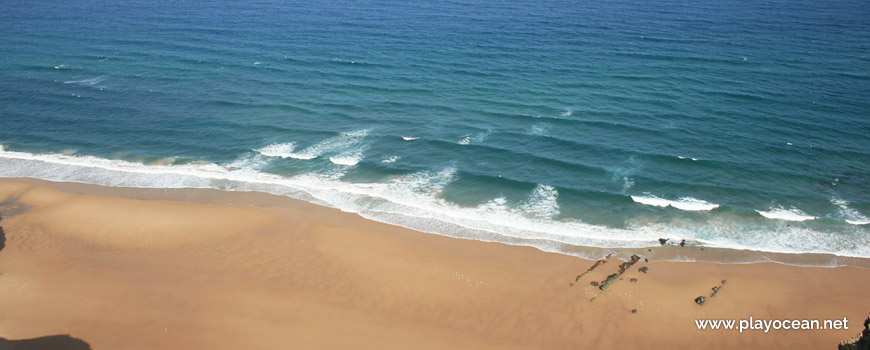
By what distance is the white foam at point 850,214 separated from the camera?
1152 inches

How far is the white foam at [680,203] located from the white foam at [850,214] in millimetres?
7462

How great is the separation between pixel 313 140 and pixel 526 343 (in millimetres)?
26759

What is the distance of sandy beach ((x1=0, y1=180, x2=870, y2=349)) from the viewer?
72.3 ft

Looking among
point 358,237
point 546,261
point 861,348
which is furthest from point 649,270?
point 358,237

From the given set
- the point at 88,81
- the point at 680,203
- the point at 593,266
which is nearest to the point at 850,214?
the point at 680,203

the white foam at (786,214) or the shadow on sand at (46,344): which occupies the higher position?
the white foam at (786,214)

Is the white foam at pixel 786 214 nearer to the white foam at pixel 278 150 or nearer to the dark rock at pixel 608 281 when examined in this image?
the dark rock at pixel 608 281

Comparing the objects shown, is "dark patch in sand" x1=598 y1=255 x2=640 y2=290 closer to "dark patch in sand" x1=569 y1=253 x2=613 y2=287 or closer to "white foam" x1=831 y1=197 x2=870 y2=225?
"dark patch in sand" x1=569 y1=253 x2=613 y2=287

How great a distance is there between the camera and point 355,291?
24.8 m

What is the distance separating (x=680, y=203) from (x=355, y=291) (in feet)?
72.7

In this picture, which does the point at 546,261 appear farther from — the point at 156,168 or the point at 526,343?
the point at 156,168

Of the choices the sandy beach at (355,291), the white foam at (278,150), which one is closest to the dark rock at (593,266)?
the sandy beach at (355,291)

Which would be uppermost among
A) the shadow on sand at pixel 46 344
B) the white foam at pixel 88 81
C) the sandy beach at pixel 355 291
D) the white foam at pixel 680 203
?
the white foam at pixel 680 203

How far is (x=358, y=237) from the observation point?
2905cm
